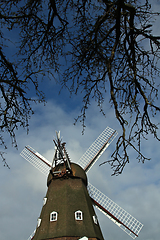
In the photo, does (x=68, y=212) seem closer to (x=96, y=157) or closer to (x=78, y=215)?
(x=78, y=215)

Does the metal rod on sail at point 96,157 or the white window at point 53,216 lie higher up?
the metal rod on sail at point 96,157

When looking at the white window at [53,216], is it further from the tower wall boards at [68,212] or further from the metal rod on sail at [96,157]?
the metal rod on sail at [96,157]

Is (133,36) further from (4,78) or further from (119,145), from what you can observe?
(4,78)

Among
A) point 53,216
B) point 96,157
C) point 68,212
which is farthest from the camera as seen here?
point 96,157

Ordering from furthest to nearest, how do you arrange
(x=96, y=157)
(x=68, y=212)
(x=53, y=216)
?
(x=96, y=157), (x=53, y=216), (x=68, y=212)

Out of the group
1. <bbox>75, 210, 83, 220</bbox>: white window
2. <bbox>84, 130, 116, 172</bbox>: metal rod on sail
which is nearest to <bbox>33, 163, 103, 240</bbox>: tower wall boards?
<bbox>75, 210, 83, 220</bbox>: white window

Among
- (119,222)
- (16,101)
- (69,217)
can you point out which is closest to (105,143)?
(119,222)

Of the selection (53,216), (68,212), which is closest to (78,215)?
(68,212)

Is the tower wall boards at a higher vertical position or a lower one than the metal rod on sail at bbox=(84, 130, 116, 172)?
lower

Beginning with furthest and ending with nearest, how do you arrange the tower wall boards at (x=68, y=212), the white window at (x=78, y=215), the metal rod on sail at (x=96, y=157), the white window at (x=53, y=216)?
the metal rod on sail at (x=96, y=157)
the white window at (x=53, y=216)
the white window at (x=78, y=215)
the tower wall boards at (x=68, y=212)

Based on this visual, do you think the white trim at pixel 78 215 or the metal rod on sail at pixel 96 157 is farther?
the metal rod on sail at pixel 96 157

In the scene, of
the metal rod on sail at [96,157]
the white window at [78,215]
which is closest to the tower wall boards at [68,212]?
the white window at [78,215]

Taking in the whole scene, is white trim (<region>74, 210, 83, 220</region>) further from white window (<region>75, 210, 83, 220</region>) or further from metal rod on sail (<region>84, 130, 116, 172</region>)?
metal rod on sail (<region>84, 130, 116, 172</region>)

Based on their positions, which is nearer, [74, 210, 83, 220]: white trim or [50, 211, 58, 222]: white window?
[74, 210, 83, 220]: white trim
